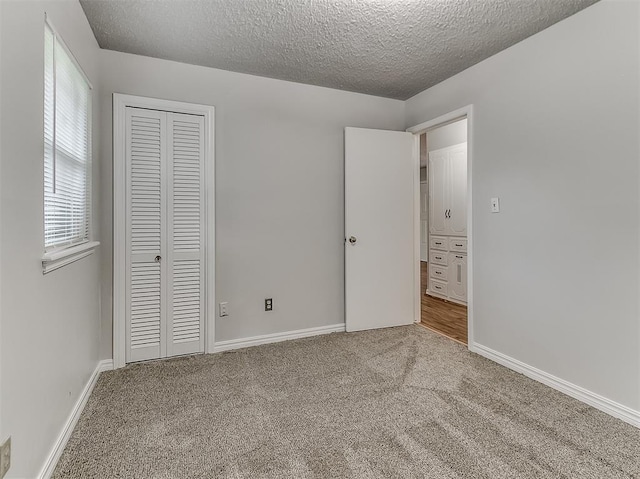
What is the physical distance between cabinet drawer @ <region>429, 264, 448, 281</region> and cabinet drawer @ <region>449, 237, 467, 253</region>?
341mm

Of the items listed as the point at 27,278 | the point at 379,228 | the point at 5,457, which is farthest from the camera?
the point at 379,228

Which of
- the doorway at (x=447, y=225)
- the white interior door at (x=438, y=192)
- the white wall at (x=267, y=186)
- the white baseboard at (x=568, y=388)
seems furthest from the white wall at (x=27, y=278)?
the white interior door at (x=438, y=192)

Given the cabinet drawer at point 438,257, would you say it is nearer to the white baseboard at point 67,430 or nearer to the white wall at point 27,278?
the white baseboard at point 67,430

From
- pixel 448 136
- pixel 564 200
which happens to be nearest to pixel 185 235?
pixel 564 200

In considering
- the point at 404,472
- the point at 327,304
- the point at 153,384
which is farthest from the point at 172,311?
the point at 404,472

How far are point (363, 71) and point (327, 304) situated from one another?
2.11 meters

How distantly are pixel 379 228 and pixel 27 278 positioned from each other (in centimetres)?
270

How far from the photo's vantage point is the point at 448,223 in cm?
466

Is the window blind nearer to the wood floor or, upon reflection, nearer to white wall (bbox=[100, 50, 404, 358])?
white wall (bbox=[100, 50, 404, 358])

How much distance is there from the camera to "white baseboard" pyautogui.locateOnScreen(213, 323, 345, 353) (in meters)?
2.84

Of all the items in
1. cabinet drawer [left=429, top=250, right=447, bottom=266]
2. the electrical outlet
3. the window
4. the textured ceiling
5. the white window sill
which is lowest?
the electrical outlet

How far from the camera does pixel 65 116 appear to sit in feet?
5.82

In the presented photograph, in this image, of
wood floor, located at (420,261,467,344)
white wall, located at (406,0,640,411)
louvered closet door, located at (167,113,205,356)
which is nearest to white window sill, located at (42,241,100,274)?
louvered closet door, located at (167,113,205,356)

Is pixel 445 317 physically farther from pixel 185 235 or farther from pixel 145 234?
pixel 145 234
